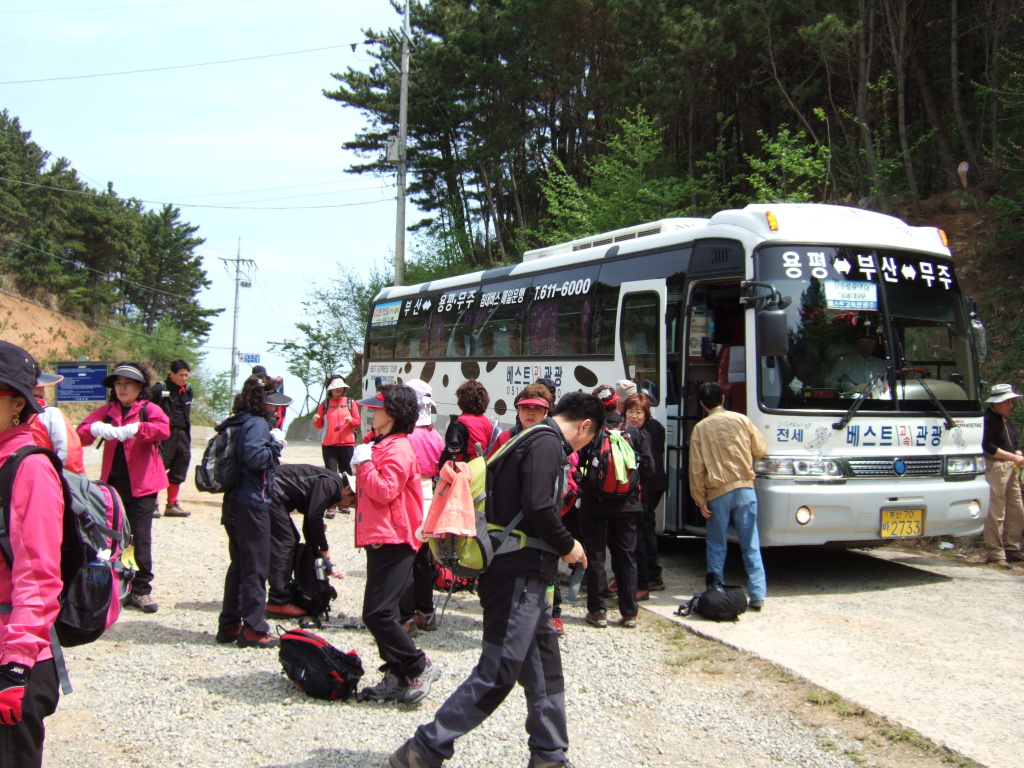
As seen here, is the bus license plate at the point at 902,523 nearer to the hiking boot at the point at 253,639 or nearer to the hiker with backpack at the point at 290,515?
the hiker with backpack at the point at 290,515

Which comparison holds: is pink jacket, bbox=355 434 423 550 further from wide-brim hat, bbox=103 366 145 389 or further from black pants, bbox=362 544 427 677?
wide-brim hat, bbox=103 366 145 389

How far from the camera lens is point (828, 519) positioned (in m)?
7.11

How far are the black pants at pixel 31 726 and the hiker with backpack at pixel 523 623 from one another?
4.97ft

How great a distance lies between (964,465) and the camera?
7.69 meters

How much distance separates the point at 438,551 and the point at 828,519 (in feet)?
14.4

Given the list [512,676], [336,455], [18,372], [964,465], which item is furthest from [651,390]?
[18,372]

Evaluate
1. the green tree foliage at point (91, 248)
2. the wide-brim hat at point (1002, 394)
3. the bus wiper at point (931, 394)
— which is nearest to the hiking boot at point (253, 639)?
the bus wiper at point (931, 394)

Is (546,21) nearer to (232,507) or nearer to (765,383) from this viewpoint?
(765,383)

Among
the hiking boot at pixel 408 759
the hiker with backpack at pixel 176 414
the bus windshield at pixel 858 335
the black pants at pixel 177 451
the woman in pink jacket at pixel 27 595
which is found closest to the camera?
the woman in pink jacket at pixel 27 595

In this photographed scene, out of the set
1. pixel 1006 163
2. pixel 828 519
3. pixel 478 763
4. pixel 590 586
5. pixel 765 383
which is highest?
pixel 1006 163

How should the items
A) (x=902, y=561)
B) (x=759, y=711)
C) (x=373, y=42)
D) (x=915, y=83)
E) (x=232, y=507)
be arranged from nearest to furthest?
1. (x=759, y=711)
2. (x=232, y=507)
3. (x=902, y=561)
4. (x=915, y=83)
5. (x=373, y=42)

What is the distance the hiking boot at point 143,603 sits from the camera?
6.42 m

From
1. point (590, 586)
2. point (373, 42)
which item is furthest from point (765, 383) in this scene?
point (373, 42)

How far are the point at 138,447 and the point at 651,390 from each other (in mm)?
4806
